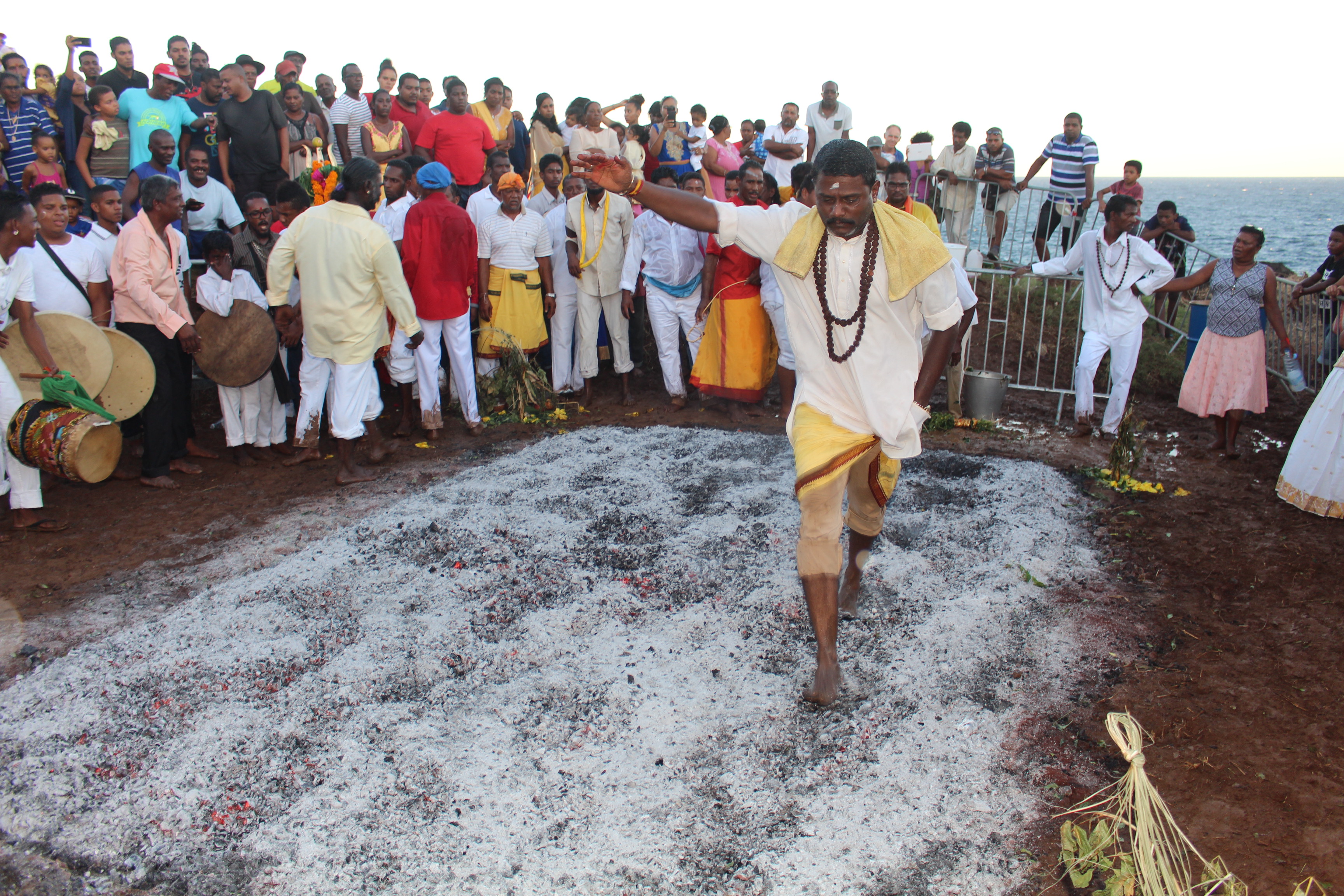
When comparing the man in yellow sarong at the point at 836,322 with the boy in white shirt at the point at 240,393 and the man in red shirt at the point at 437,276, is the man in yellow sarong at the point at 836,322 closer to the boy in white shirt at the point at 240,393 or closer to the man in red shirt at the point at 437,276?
the man in red shirt at the point at 437,276

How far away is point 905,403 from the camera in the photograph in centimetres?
351

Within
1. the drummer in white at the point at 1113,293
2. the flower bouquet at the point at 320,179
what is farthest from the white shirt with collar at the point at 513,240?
the drummer in white at the point at 1113,293

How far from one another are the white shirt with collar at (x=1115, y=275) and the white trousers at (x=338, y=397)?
552 cm

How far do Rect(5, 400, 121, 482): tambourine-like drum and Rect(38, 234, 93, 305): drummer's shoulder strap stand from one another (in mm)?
979

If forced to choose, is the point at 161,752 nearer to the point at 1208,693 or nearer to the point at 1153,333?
the point at 1208,693

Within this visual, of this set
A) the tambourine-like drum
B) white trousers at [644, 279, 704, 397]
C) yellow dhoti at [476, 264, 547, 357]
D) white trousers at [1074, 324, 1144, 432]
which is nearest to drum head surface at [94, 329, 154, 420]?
the tambourine-like drum

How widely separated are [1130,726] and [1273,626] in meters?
2.38

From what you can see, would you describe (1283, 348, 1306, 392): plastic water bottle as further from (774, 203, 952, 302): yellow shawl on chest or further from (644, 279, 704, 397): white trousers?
(774, 203, 952, 302): yellow shawl on chest

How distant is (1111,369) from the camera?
726 cm

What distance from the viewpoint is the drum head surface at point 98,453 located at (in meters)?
5.18

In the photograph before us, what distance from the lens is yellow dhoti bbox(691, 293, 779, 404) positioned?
7828mm

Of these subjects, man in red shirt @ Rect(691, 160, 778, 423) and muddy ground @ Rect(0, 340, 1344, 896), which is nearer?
muddy ground @ Rect(0, 340, 1344, 896)

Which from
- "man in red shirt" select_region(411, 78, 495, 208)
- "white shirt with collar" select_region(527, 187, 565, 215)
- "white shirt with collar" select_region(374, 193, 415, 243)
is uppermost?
"man in red shirt" select_region(411, 78, 495, 208)

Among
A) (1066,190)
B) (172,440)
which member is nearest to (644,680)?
(172,440)
